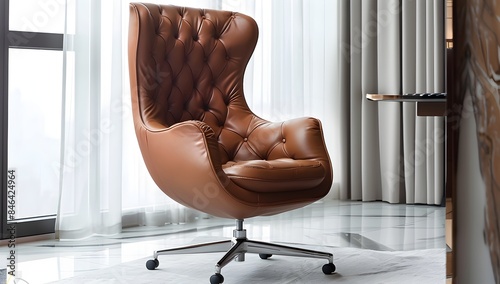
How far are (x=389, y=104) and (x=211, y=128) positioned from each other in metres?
2.37

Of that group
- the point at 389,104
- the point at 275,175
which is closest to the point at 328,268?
the point at 275,175

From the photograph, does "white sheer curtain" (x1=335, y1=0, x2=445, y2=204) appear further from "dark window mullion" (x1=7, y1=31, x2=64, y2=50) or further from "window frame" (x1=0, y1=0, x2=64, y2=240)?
"window frame" (x1=0, y1=0, x2=64, y2=240)

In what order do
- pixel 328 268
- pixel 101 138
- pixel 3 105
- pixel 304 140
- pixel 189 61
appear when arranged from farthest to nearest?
pixel 101 138 < pixel 3 105 < pixel 189 61 < pixel 304 140 < pixel 328 268

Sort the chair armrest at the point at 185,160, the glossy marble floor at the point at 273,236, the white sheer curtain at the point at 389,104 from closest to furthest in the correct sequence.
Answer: the chair armrest at the point at 185,160 < the glossy marble floor at the point at 273,236 < the white sheer curtain at the point at 389,104

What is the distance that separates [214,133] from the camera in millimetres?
2475

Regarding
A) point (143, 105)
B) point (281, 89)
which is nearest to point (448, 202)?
point (143, 105)

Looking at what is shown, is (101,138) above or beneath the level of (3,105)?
beneath

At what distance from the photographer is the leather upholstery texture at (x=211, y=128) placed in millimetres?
2264

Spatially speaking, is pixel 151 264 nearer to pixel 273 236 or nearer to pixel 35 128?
pixel 273 236

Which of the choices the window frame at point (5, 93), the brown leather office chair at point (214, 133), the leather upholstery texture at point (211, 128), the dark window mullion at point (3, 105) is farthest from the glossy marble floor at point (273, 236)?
the leather upholstery texture at point (211, 128)

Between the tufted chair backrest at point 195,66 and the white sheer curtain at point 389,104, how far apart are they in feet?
6.25

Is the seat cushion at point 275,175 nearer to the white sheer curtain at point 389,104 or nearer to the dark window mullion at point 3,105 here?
the dark window mullion at point 3,105

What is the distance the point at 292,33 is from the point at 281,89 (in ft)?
1.42

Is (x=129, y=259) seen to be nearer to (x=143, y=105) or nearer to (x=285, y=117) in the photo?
(x=143, y=105)
